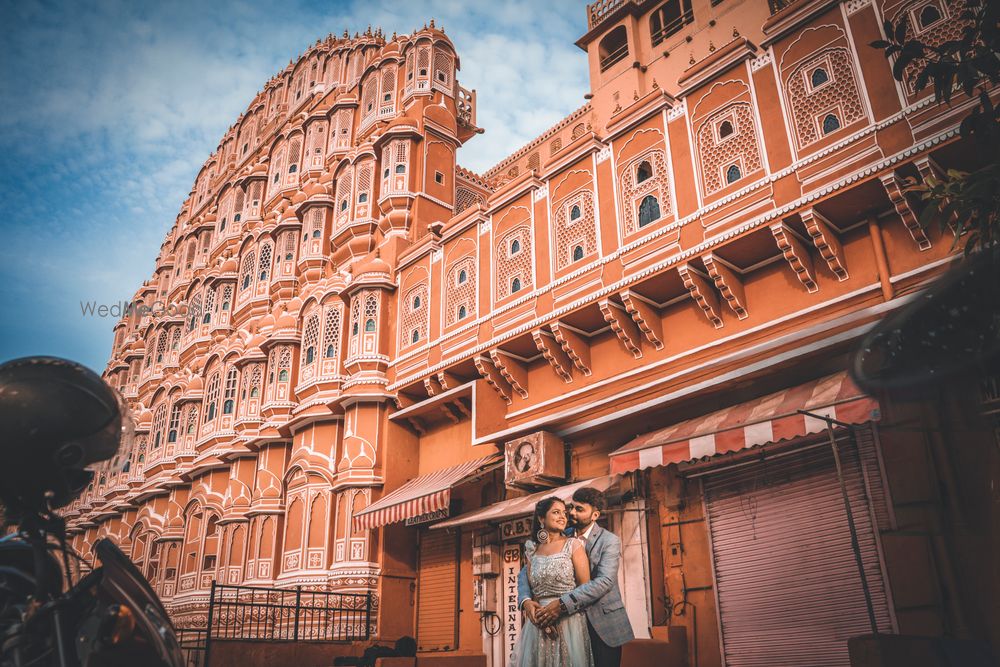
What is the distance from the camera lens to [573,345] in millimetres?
11734

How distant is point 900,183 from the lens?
813 centimetres

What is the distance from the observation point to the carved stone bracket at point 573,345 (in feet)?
38.4

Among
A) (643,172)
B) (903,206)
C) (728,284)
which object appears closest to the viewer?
(903,206)

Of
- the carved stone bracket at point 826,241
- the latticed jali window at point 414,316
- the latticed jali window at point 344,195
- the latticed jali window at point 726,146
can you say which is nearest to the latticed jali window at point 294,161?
the latticed jali window at point 344,195

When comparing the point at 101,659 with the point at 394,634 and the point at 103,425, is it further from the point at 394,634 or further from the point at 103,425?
the point at 394,634

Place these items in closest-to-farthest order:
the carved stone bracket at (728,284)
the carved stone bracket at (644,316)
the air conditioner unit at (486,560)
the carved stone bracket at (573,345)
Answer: the carved stone bracket at (728,284) < the carved stone bracket at (644,316) < the carved stone bracket at (573,345) < the air conditioner unit at (486,560)

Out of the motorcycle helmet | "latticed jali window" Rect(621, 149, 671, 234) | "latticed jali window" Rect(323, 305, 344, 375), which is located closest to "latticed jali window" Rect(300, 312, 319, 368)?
"latticed jali window" Rect(323, 305, 344, 375)

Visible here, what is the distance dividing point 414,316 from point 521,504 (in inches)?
219

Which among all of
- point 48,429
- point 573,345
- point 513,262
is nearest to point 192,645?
point 513,262

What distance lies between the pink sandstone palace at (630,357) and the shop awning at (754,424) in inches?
1.5

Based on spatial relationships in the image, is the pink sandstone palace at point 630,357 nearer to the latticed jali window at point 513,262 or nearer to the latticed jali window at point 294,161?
the latticed jali window at point 513,262

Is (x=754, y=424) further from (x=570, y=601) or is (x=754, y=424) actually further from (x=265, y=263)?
(x=265, y=263)

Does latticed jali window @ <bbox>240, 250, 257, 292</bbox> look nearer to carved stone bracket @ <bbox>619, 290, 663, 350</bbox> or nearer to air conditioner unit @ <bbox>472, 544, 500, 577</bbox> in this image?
air conditioner unit @ <bbox>472, 544, 500, 577</bbox>

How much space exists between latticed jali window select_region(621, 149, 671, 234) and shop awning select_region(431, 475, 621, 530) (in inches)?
153
